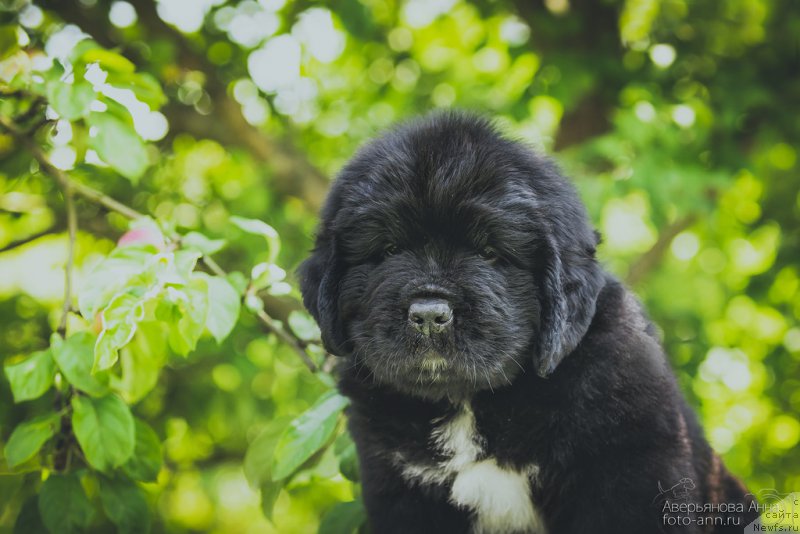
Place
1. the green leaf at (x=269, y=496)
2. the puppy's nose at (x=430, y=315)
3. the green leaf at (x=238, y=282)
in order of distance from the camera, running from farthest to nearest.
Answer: the green leaf at (x=269, y=496) → the green leaf at (x=238, y=282) → the puppy's nose at (x=430, y=315)

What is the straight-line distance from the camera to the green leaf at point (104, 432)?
9.27ft

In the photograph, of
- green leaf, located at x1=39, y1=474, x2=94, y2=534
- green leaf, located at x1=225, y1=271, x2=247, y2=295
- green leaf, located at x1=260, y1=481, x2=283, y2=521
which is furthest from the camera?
green leaf, located at x1=260, y1=481, x2=283, y2=521

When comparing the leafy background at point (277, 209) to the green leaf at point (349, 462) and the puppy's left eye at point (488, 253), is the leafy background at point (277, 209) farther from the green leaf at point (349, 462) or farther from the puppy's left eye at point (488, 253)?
the puppy's left eye at point (488, 253)

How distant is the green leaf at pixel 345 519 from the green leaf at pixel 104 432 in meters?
0.91

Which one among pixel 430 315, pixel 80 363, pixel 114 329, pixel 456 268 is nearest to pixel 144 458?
pixel 80 363

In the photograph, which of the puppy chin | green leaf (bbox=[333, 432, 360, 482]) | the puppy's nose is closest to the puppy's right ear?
the puppy chin

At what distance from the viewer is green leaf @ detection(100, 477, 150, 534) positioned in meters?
3.17

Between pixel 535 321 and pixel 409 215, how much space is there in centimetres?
59

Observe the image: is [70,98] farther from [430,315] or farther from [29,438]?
[430,315]

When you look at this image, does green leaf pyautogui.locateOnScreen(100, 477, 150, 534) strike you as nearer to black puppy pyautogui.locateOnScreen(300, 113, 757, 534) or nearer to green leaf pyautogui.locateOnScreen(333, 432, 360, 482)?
green leaf pyautogui.locateOnScreen(333, 432, 360, 482)

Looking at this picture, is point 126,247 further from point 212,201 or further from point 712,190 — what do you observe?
point 712,190

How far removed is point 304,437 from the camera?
3.08 metres

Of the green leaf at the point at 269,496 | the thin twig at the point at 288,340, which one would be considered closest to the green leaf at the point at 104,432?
the green leaf at the point at 269,496

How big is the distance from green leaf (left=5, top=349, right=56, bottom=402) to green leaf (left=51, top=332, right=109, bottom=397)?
2.0 inches
